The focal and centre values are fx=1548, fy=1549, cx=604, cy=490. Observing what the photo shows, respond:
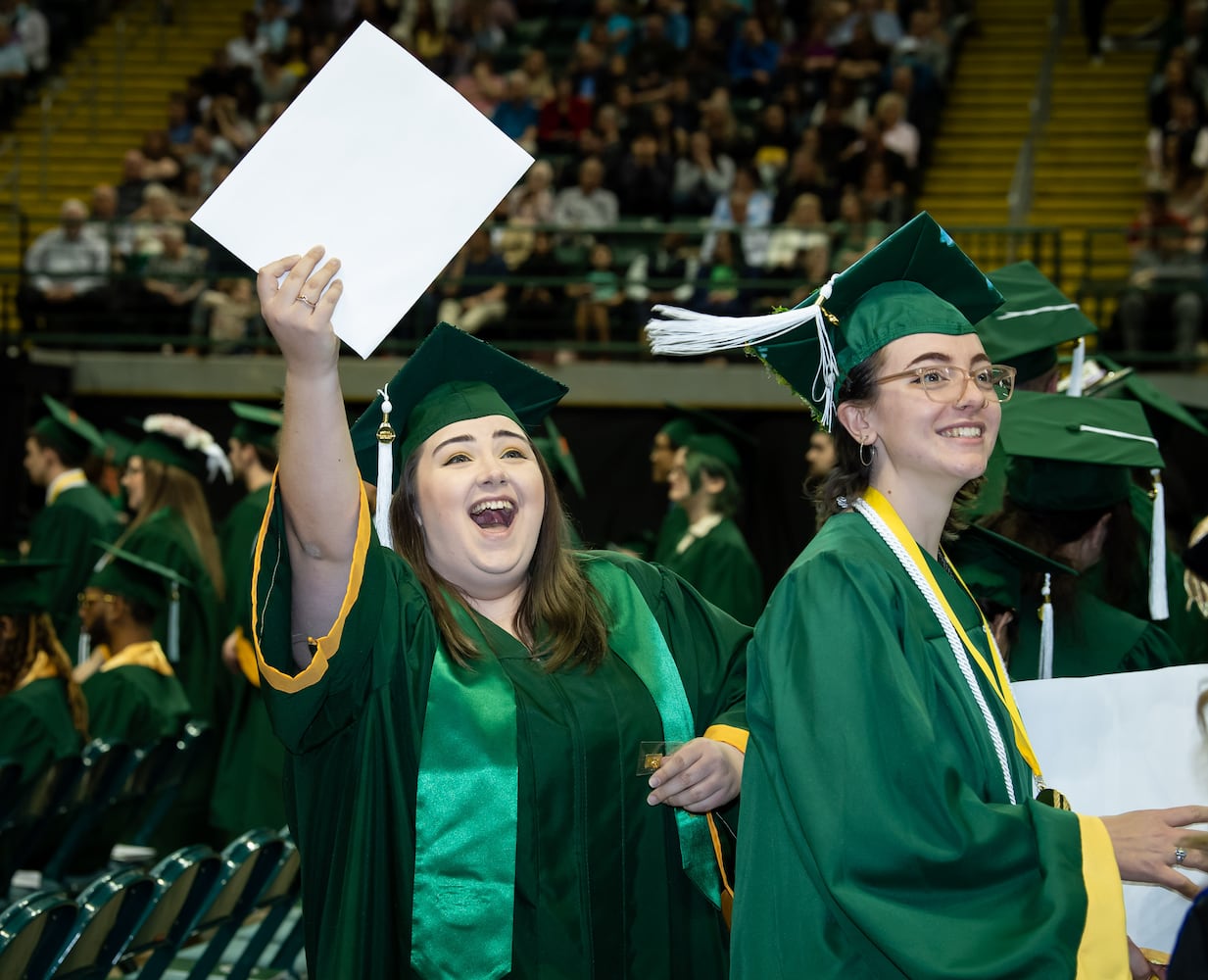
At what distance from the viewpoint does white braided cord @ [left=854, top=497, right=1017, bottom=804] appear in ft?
7.71

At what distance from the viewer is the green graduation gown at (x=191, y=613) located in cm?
748

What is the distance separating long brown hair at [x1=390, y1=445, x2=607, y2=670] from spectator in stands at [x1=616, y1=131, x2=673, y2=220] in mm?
9258

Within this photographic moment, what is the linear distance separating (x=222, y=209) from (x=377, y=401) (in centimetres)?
56

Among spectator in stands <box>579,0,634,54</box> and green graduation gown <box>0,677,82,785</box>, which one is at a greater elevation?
spectator in stands <box>579,0,634,54</box>

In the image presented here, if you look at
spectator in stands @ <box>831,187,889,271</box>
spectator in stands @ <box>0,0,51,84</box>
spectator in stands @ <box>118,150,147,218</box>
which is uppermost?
spectator in stands @ <box>0,0,51,84</box>

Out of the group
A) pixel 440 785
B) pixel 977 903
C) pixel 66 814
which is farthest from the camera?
pixel 66 814

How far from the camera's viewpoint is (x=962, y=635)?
2434 millimetres

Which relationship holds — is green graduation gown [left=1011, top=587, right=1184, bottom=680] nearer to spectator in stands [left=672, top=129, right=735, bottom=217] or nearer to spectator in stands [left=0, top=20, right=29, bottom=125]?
spectator in stands [left=672, top=129, right=735, bottom=217]

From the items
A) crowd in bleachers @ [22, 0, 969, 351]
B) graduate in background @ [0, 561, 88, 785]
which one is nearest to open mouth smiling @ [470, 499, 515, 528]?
graduate in background @ [0, 561, 88, 785]

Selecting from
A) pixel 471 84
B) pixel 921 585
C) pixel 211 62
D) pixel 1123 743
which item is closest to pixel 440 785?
pixel 921 585

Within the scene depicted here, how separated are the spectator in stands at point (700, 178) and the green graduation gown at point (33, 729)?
749 cm

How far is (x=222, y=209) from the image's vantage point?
2.52m

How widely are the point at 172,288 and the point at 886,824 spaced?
10.5 metres

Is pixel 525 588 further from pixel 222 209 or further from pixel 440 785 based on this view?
pixel 222 209
